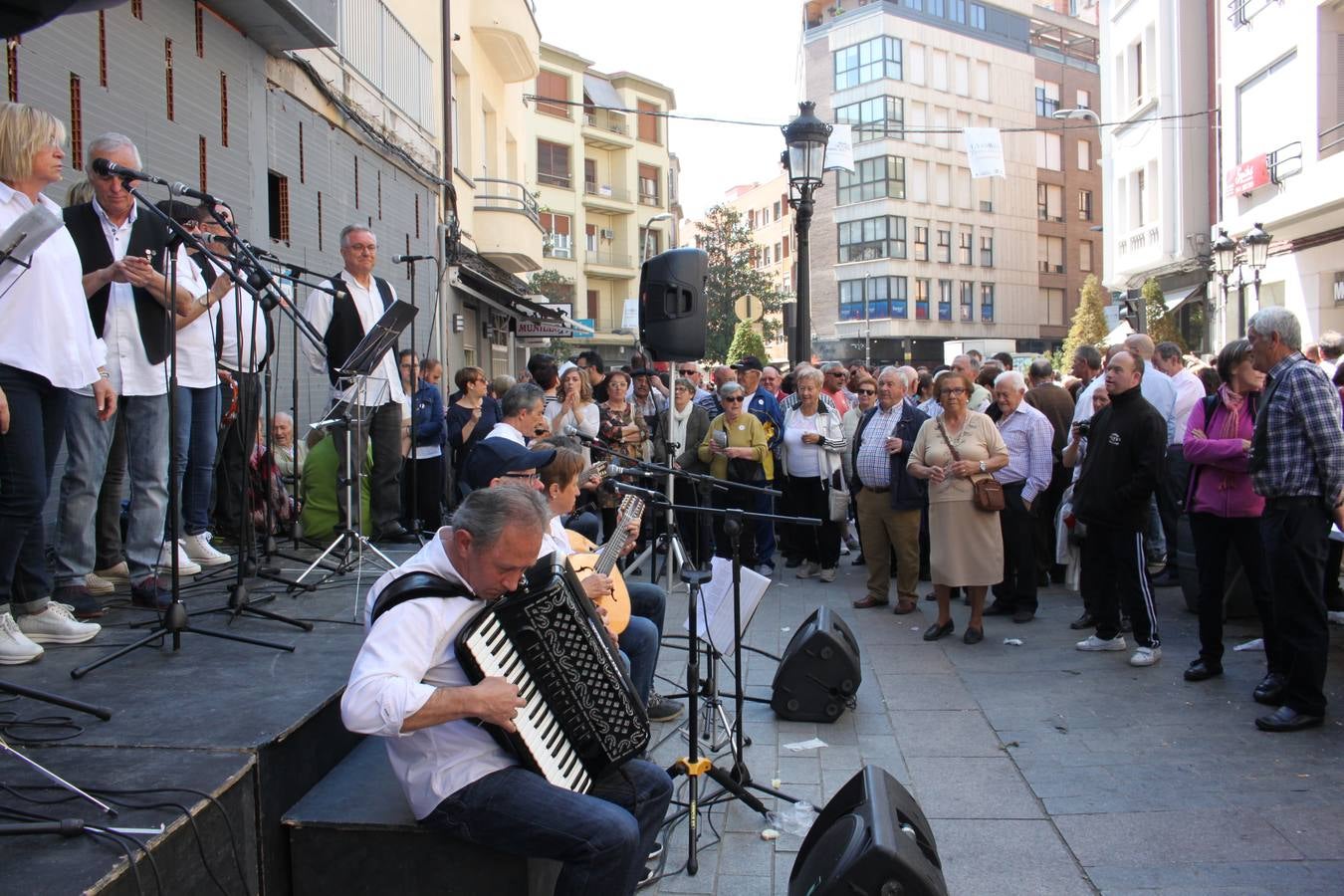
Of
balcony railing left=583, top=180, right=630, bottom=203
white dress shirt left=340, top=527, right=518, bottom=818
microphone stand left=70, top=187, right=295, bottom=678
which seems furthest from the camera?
balcony railing left=583, top=180, right=630, bottom=203

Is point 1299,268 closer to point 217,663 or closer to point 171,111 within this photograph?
point 171,111

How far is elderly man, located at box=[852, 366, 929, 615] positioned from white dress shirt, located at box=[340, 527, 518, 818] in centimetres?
576

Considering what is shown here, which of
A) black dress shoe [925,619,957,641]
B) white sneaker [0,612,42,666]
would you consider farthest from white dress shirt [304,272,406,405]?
black dress shoe [925,619,957,641]

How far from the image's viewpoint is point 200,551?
5.98 meters

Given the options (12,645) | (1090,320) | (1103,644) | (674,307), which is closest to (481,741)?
(12,645)

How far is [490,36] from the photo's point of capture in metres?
19.4

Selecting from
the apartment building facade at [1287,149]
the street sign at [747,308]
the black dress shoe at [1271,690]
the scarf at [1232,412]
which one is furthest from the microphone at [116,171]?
the apartment building facade at [1287,149]

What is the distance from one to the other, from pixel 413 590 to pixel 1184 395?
8.21m

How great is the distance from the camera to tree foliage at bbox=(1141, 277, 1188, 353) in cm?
2519

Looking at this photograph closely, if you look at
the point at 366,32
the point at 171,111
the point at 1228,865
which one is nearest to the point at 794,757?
the point at 1228,865

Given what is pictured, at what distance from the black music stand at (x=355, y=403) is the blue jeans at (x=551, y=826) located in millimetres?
2763

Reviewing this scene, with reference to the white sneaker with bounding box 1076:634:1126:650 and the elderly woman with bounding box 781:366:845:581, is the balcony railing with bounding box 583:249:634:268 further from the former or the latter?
the white sneaker with bounding box 1076:634:1126:650

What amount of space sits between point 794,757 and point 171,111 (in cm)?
678

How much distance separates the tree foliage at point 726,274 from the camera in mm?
47500
